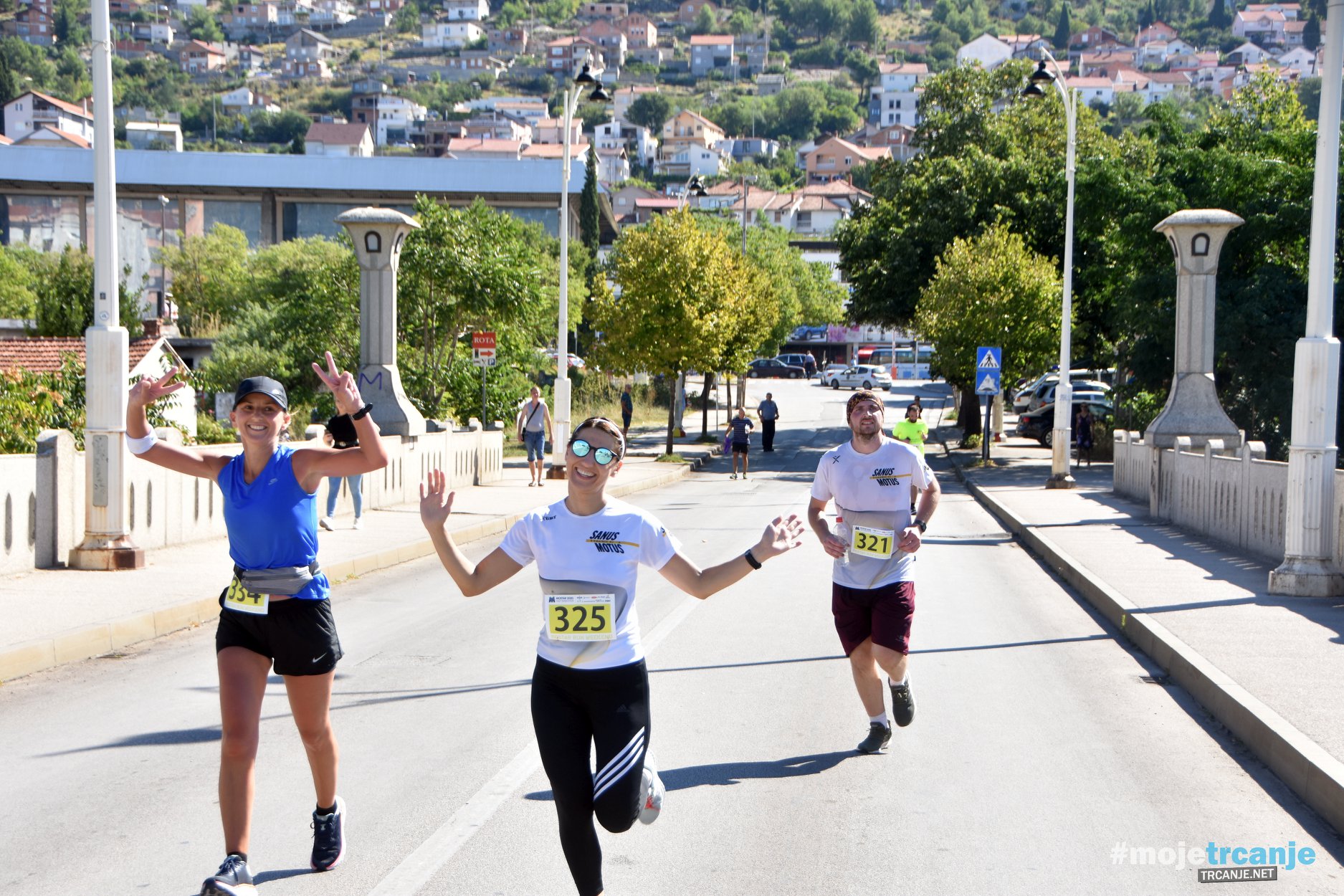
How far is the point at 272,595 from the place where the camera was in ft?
16.6

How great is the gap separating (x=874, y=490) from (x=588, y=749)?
3.22 metres

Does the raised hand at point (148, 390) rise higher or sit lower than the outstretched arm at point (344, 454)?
higher

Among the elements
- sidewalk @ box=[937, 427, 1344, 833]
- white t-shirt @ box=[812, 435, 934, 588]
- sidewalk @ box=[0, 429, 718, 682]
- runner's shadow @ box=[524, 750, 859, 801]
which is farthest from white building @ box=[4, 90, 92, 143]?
runner's shadow @ box=[524, 750, 859, 801]

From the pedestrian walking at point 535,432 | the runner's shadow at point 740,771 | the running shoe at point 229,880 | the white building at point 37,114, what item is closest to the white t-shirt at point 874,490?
the runner's shadow at point 740,771

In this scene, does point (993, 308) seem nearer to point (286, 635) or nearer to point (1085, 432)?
point (1085, 432)

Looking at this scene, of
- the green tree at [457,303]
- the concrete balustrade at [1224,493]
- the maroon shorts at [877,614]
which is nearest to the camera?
the maroon shorts at [877,614]

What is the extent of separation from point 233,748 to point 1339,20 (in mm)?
11418

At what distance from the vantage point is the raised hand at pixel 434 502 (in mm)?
4855

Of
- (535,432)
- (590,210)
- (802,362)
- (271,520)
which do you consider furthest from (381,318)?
(802,362)

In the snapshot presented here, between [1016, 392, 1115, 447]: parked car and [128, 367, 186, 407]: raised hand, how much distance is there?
40086 millimetres

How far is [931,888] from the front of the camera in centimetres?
518

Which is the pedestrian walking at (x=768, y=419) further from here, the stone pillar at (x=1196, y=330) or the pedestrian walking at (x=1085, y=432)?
the stone pillar at (x=1196, y=330)

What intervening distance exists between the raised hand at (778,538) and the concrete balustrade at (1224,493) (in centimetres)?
974

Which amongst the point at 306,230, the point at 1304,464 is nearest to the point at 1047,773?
the point at 1304,464
